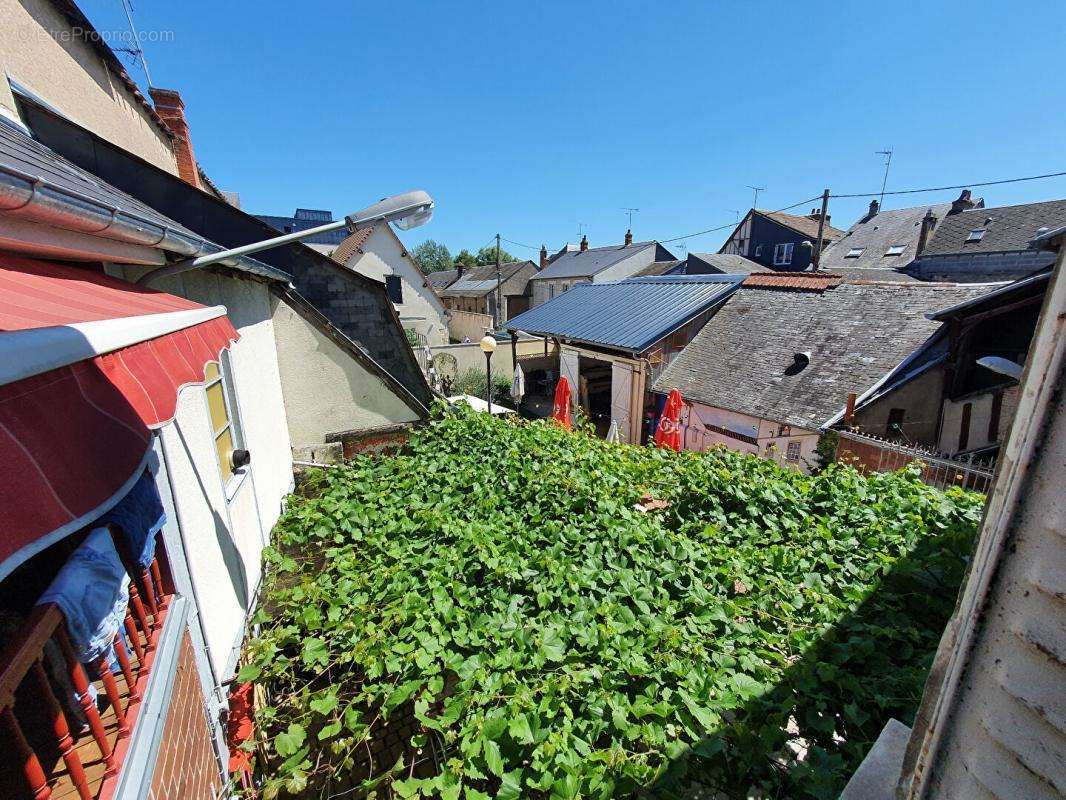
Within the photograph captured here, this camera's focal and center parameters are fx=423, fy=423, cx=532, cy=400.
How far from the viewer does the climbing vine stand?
99.8 inches

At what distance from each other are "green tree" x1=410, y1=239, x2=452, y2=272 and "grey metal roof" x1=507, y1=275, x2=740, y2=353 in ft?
266

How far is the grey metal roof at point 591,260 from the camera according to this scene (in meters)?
36.1

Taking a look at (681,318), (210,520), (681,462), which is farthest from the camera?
(681,318)

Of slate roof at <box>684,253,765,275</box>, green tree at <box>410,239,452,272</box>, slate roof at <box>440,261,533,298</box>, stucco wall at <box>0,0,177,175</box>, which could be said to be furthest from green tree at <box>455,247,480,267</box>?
stucco wall at <box>0,0,177,175</box>

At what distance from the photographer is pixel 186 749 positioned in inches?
95.7

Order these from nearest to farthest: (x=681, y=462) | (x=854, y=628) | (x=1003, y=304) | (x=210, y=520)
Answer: (x=854, y=628) → (x=210, y=520) → (x=681, y=462) → (x=1003, y=304)

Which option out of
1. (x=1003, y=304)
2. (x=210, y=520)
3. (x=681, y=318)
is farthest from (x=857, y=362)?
(x=210, y=520)

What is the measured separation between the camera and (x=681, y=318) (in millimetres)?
14883

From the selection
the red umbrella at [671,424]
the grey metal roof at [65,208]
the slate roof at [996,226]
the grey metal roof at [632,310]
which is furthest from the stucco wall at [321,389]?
the slate roof at [996,226]

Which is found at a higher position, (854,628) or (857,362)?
(857,362)

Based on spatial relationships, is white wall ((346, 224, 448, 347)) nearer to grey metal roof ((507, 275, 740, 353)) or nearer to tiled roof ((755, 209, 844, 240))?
grey metal roof ((507, 275, 740, 353))

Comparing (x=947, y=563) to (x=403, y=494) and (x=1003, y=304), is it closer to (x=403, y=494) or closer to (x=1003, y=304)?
(x=403, y=494)

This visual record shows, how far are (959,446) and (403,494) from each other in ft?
46.3

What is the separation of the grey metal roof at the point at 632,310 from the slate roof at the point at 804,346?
105 cm
